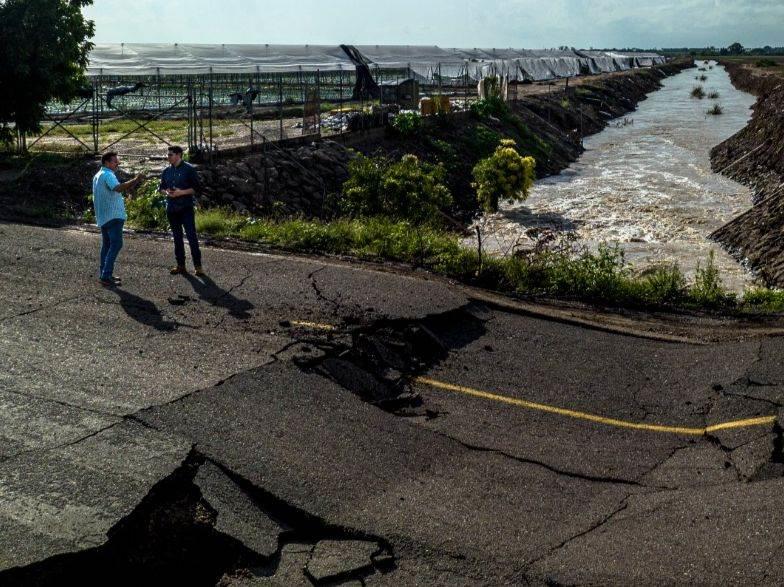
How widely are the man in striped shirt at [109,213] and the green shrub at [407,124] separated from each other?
21367 mm

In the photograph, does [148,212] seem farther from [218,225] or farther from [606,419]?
[606,419]

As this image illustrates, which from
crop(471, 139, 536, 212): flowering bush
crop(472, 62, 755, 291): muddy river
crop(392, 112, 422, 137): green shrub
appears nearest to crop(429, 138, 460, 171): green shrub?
crop(392, 112, 422, 137): green shrub

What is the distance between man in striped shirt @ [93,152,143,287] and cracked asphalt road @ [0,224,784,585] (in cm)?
35

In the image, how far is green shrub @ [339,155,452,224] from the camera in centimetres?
1991

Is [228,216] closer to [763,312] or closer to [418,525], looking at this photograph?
[763,312]

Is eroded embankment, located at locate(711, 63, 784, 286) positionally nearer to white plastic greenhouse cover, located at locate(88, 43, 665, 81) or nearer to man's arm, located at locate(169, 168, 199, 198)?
man's arm, located at locate(169, 168, 199, 198)

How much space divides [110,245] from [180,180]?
127cm

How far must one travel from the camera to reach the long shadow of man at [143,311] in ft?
32.9

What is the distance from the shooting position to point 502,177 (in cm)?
2678

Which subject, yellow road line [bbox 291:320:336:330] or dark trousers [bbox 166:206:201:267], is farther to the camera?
dark trousers [bbox 166:206:201:267]

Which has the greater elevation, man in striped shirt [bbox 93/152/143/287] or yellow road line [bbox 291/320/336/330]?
man in striped shirt [bbox 93/152/143/287]

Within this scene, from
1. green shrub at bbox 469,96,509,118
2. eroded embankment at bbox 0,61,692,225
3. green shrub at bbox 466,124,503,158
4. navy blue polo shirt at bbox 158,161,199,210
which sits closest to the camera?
navy blue polo shirt at bbox 158,161,199,210

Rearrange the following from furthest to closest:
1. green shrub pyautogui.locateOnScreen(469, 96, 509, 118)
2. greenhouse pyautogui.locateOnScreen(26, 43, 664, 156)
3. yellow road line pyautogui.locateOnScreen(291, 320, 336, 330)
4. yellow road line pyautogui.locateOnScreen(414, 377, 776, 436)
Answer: green shrub pyautogui.locateOnScreen(469, 96, 509, 118), greenhouse pyautogui.locateOnScreen(26, 43, 664, 156), yellow road line pyautogui.locateOnScreen(291, 320, 336, 330), yellow road line pyautogui.locateOnScreen(414, 377, 776, 436)

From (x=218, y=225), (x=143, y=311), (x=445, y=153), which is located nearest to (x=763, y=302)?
(x=143, y=311)
